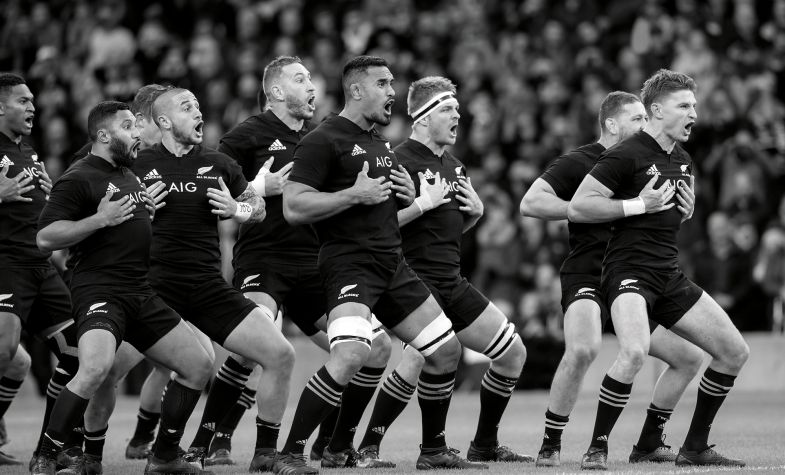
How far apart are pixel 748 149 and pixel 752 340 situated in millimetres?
3043

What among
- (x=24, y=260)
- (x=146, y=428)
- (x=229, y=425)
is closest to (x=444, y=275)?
(x=229, y=425)

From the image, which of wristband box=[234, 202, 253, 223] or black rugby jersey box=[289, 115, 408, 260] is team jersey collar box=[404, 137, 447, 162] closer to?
black rugby jersey box=[289, 115, 408, 260]

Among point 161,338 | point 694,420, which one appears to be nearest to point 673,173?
point 694,420

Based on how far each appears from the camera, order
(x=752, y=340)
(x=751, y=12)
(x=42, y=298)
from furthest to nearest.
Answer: (x=751, y=12), (x=752, y=340), (x=42, y=298)

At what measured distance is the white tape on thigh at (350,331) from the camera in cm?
875

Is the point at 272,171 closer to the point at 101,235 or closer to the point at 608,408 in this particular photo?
the point at 101,235

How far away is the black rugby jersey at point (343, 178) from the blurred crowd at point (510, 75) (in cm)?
968

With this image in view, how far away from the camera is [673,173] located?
9.76 meters

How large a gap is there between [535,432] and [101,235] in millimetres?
5831

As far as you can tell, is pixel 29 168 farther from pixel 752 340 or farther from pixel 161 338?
pixel 752 340

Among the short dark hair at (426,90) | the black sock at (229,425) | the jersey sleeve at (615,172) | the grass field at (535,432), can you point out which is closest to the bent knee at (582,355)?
the grass field at (535,432)

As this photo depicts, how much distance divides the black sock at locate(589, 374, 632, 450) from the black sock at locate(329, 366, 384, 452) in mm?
1792

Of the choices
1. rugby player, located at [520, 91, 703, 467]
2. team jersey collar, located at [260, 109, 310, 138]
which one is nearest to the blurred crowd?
rugby player, located at [520, 91, 703, 467]

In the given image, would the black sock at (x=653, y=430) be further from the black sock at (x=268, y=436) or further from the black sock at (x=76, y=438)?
the black sock at (x=76, y=438)
